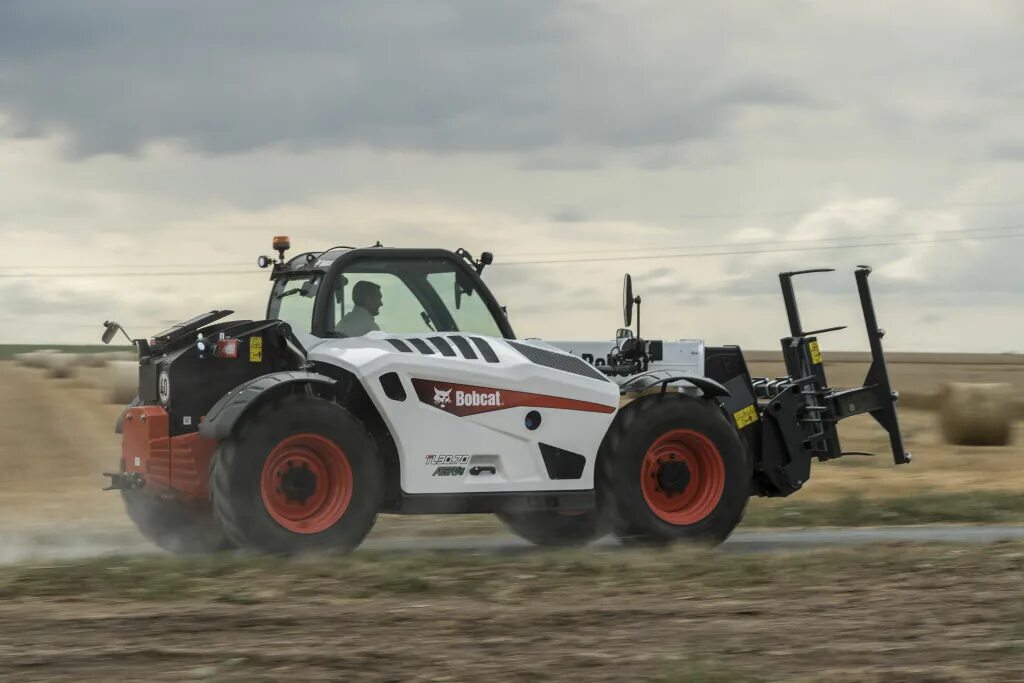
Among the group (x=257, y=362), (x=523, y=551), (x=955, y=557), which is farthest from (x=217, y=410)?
(x=955, y=557)

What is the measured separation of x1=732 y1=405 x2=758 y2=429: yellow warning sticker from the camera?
12.4m

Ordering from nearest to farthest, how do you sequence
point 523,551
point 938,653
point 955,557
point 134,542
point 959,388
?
point 938,653, point 955,557, point 523,551, point 134,542, point 959,388

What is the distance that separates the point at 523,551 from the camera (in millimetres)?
11914

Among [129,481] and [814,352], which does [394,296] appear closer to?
[129,481]

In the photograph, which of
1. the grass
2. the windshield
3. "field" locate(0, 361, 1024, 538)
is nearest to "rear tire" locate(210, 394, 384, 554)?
the windshield

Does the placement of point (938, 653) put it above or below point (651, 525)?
below

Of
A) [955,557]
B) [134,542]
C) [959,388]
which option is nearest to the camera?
[955,557]

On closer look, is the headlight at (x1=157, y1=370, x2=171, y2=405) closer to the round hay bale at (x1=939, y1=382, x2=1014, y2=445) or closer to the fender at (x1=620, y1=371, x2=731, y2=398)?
the fender at (x1=620, y1=371, x2=731, y2=398)

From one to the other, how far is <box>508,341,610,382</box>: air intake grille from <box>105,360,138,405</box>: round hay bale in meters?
19.1

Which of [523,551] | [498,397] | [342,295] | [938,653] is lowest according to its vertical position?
[938,653]

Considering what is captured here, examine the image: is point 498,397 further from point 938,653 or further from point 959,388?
point 959,388

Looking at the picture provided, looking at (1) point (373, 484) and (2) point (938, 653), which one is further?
(1) point (373, 484)

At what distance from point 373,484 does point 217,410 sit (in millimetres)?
1235

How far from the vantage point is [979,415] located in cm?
2467
